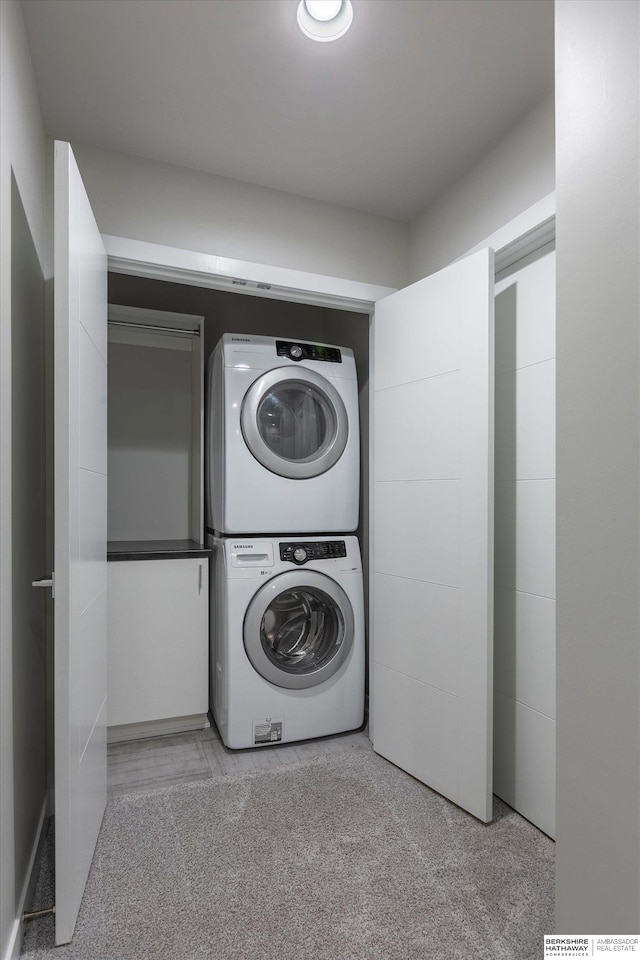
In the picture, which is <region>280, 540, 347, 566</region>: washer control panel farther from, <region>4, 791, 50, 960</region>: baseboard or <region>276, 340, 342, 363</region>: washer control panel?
<region>4, 791, 50, 960</region>: baseboard

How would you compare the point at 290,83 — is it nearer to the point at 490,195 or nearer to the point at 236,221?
the point at 236,221

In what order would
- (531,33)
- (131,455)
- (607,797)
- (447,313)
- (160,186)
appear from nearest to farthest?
(607,797)
(531,33)
(447,313)
(160,186)
(131,455)

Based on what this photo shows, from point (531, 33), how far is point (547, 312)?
0.80 meters

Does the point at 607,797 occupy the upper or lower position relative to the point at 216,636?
upper

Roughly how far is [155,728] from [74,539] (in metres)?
1.54

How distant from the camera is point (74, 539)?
1419 mm

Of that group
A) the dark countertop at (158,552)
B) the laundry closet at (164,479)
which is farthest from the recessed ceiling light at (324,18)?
the dark countertop at (158,552)

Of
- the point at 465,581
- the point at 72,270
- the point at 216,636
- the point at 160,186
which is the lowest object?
the point at 216,636

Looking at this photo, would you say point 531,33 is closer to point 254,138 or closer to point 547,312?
point 547,312

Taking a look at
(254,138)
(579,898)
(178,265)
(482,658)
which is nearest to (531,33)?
(254,138)

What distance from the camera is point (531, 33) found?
1.61m

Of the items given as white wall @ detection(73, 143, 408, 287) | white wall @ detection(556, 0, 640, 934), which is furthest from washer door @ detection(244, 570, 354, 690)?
white wall @ detection(556, 0, 640, 934)

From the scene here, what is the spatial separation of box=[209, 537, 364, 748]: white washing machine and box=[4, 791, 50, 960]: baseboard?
29.5 inches

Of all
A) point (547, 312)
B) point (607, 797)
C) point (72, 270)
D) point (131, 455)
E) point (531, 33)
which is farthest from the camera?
point (131, 455)
